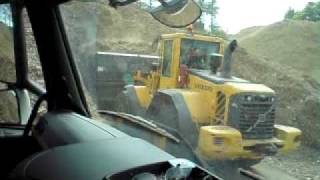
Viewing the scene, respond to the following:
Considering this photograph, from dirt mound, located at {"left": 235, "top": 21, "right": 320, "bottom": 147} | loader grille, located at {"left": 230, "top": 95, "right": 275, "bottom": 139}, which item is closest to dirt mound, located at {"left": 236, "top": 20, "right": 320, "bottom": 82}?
dirt mound, located at {"left": 235, "top": 21, "right": 320, "bottom": 147}

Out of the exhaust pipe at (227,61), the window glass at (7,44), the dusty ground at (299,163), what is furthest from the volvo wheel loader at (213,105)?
the window glass at (7,44)

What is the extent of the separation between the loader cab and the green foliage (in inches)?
123

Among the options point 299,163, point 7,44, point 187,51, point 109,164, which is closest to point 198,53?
point 187,51

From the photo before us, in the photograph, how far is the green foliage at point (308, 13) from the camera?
409 inches

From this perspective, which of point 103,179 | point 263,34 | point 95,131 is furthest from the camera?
point 263,34

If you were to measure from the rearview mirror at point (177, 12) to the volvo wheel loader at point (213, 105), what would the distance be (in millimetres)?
3799

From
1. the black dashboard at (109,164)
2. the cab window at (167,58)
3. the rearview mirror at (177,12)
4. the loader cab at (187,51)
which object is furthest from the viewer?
the cab window at (167,58)

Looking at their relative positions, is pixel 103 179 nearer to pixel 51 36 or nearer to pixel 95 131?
pixel 95 131

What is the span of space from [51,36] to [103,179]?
137 cm

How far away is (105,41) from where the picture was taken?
11328 millimetres

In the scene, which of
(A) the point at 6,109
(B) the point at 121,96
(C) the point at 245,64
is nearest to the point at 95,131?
(A) the point at 6,109

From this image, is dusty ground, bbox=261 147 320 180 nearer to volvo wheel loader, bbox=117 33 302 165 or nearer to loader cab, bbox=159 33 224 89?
volvo wheel loader, bbox=117 33 302 165

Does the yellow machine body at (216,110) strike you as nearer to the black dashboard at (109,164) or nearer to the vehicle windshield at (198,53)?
the vehicle windshield at (198,53)

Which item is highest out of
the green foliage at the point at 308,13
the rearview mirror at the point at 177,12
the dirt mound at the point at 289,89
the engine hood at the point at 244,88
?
the green foliage at the point at 308,13
